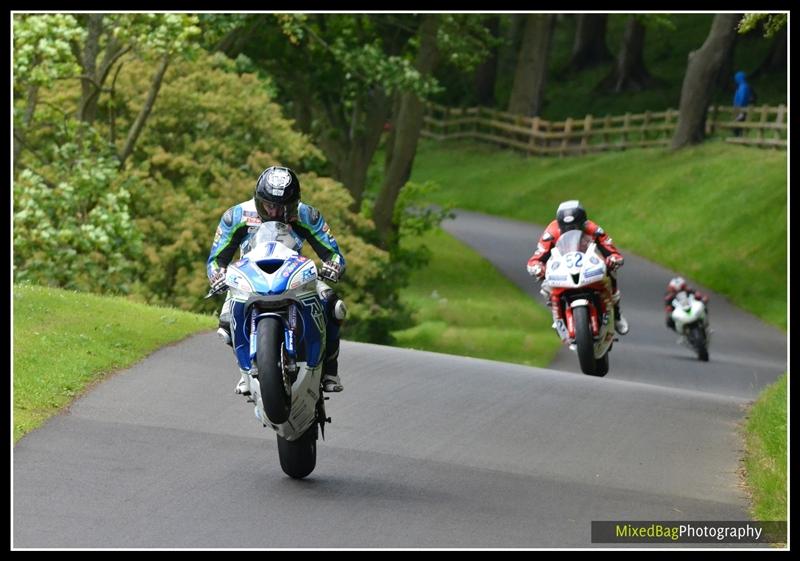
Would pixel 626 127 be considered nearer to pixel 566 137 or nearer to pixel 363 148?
pixel 566 137

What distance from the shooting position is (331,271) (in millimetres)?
10906

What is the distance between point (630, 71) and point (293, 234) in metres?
56.2

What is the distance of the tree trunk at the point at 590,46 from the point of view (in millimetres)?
69562

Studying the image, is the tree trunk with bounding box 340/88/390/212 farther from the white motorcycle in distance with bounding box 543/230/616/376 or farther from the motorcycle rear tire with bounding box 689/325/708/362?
the white motorcycle in distance with bounding box 543/230/616/376

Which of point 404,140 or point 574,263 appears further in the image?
point 404,140

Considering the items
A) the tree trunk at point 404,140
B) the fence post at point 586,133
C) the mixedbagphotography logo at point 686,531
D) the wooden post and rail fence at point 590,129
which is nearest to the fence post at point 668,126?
the wooden post and rail fence at point 590,129

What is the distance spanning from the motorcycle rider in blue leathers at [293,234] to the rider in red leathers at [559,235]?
20.7ft

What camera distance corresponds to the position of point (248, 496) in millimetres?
10359

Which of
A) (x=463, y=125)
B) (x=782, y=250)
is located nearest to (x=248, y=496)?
(x=782, y=250)

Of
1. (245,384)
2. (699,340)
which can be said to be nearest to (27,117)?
(699,340)

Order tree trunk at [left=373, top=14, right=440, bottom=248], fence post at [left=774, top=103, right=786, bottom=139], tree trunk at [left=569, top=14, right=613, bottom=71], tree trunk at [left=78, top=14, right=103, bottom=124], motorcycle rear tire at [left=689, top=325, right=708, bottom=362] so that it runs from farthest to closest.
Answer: tree trunk at [left=569, top=14, right=613, bottom=71] → fence post at [left=774, top=103, right=786, bottom=139] → tree trunk at [left=373, top=14, right=440, bottom=248] → motorcycle rear tire at [left=689, top=325, right=708, bottom=362] → tree trunk at [left=78, top=14, right=103, bottom=124]

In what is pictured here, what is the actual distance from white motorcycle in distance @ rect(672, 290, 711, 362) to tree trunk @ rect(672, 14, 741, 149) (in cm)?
1942

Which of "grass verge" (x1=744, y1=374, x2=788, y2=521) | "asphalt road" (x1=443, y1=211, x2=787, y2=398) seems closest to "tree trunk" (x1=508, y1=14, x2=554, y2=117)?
"asphalt road" (x1=443, y1=211, x2=787, y2=398)

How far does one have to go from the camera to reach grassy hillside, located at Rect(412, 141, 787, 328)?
40656mm
